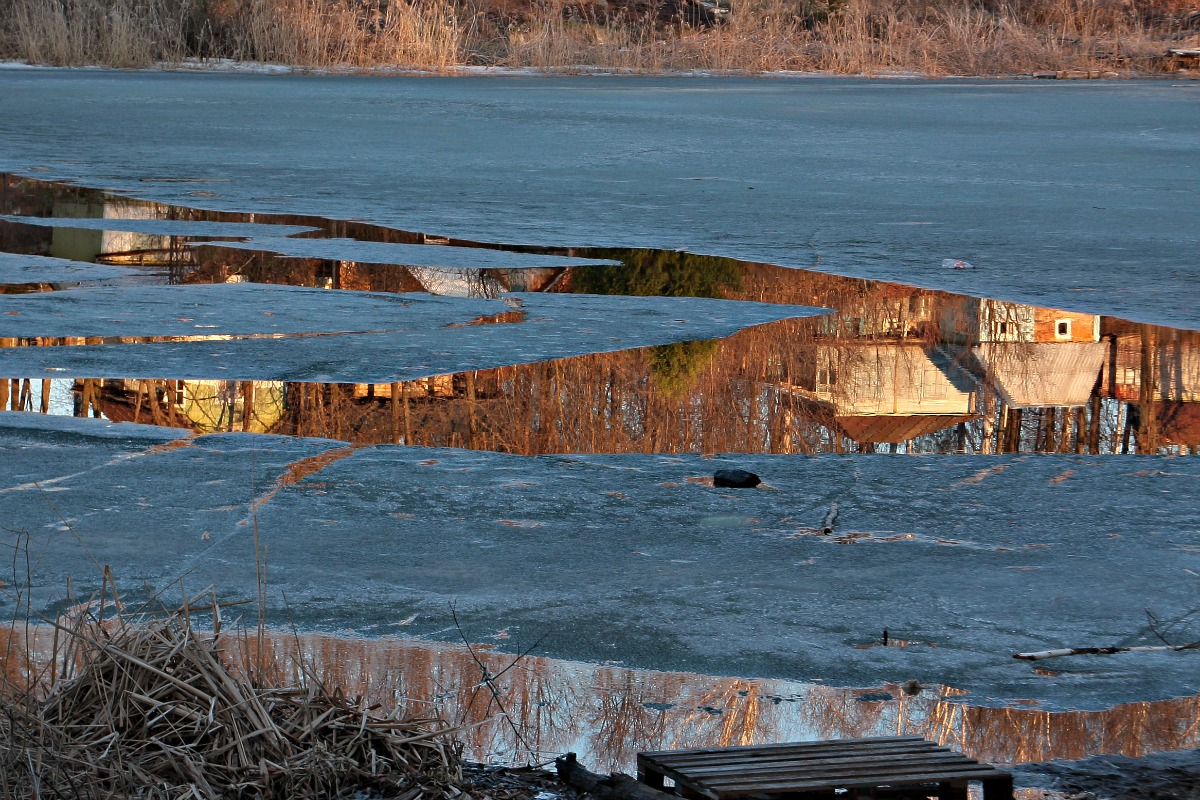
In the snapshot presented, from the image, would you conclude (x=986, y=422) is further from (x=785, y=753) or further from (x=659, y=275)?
(x=659, y=275)

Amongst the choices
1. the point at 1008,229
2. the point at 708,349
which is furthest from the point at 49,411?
the point at 1008,229

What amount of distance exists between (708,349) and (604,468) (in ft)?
4.71

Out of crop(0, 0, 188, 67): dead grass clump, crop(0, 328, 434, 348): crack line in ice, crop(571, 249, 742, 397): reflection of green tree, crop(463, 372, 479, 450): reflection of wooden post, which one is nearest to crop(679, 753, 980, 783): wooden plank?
crop(463, 372, 479, 450): reflection of wooden post

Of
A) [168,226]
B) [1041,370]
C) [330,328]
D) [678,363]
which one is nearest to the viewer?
[678,363]

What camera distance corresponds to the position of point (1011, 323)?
19.3ft

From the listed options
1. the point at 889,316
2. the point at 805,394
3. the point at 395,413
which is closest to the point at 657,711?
the point at 395,413

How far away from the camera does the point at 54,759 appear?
192 centimetres

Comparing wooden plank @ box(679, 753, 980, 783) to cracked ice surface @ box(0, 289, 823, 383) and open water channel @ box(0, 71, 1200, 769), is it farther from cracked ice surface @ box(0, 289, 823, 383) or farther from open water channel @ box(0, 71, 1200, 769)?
cracked ice surface @ box(0, 289, 823, 383)

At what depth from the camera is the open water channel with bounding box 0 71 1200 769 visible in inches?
104

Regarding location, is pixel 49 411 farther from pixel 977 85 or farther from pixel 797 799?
pixel 977 85

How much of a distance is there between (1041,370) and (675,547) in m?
2.32

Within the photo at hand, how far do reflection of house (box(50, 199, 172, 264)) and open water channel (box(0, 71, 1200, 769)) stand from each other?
0.06 m

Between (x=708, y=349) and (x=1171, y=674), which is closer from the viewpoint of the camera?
(x=1171, y=674)

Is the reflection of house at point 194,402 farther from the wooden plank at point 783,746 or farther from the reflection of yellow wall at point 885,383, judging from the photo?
the wooden plank at point 783,746
